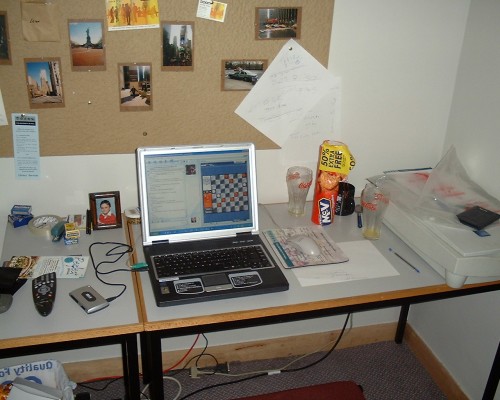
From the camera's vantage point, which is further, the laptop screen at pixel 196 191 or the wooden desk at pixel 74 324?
the laptop screen at pixel 196 191

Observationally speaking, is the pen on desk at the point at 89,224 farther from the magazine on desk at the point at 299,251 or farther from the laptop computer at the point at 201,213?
the magazine on desk at the point at 299,251

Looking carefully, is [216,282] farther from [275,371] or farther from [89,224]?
[275,371]

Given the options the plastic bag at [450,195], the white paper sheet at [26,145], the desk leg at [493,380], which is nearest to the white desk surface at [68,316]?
the white paper sheet at [26,145]

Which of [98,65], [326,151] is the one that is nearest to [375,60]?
[326,151]

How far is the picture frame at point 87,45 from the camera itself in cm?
154

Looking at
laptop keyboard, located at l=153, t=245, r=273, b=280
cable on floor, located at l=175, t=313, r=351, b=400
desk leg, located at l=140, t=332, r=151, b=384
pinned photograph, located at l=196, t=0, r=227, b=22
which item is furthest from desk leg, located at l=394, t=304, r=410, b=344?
pinned photograph, located at l=196, t=0, r=227, b=22

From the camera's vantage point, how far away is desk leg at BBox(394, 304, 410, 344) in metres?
2.24

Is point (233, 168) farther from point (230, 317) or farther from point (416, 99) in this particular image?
point (416, 99)

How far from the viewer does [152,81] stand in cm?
165

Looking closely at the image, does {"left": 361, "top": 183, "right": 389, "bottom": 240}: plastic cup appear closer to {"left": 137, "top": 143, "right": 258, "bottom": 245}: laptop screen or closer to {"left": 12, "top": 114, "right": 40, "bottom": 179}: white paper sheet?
{"left": 137, "top": 143, "right": 258, "bottom": 245}: laptop screen

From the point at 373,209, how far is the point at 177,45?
2.75ft

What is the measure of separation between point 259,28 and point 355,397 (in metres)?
1.18

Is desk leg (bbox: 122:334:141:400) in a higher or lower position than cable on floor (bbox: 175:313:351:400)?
higher

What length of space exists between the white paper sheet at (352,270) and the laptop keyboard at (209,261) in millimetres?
118
